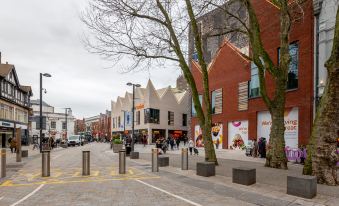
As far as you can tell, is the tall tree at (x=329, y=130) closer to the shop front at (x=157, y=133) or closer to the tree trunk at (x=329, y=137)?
the tree trunk at (x=329, y=137)

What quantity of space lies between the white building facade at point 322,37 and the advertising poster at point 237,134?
462 inches

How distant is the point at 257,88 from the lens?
28.8 m

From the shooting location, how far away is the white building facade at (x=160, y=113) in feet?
216

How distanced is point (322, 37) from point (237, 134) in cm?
1519

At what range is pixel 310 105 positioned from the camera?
74.3 ft

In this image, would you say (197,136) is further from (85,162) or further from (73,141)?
(85,162)

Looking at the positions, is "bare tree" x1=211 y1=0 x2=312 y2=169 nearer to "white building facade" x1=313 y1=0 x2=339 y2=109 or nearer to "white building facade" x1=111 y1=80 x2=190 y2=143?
"white building facade" x1=313 y1=0 x2=339 y2=109

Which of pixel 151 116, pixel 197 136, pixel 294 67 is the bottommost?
pixel 197 136

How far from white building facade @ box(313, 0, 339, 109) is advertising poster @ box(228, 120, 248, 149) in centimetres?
1174

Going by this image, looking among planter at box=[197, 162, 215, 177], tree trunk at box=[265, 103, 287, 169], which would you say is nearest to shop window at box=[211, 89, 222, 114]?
tree trunk at box=[265, 103, 287, 169]

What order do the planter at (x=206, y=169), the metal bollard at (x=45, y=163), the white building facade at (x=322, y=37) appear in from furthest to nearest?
the white building facade at (x=322, y=37)
the planter at (x=206, y=169)
the metal bollard at (x=45, y=163)

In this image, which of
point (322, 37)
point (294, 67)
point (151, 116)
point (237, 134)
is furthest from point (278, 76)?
point (151, 116)

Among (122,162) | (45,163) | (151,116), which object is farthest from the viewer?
(151,116)

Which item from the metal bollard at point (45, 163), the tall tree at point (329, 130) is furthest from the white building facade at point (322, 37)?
the metal bollard at point (45, 163)
